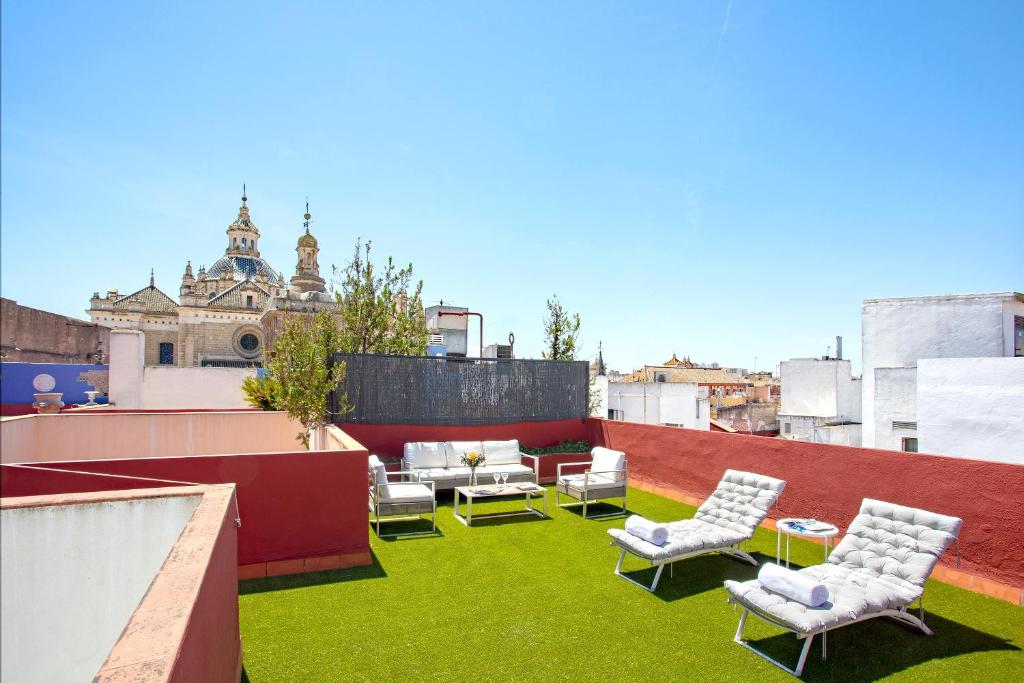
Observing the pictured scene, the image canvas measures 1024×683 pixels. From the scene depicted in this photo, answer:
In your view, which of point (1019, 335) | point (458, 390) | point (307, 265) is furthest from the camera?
point (307, 265)

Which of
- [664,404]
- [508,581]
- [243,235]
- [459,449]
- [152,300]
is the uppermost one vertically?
[243,235]

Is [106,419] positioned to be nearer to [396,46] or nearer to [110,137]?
[110,137]

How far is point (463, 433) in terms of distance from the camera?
9773 mm

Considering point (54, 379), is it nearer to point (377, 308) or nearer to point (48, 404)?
point (48, 404)

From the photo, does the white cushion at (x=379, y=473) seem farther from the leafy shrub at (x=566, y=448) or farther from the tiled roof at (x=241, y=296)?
the tiled roof at (x=241, y=296)

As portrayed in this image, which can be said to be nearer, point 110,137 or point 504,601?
point 110,137

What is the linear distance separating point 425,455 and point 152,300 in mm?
49557

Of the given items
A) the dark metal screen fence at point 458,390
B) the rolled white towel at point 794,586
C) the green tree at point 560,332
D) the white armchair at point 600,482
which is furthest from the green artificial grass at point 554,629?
the green tree at point 560,332

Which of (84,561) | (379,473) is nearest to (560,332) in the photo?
(379,473)

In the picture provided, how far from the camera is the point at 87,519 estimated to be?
3557 millimetres

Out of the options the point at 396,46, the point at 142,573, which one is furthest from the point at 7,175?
the point at 396,46

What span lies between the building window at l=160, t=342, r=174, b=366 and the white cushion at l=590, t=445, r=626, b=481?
45921 millimetres

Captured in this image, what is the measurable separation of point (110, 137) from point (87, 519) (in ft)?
9.25

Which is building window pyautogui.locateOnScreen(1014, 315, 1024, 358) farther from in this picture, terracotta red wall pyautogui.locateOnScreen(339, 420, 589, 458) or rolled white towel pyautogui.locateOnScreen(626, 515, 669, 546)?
rolled white towel pyautogui.locateOnScreen(626, 515, 669, 546)
